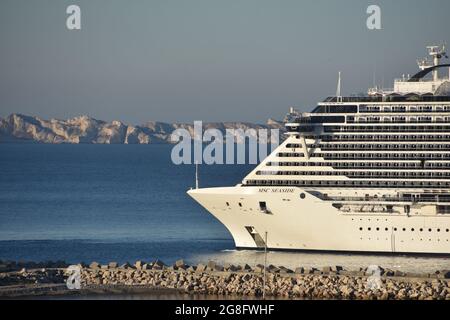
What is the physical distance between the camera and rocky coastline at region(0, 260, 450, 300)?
5344cm

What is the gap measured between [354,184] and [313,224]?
2.21 metres

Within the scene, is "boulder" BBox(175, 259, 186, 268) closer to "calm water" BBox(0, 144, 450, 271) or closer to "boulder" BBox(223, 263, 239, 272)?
"boulder" BBox(223, 263, 239, 272)

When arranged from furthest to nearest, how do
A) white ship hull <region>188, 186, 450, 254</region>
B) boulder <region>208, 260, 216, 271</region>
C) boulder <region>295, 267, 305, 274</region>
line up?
1. white ship hull <region>188, 186, 450, 254</region>
2. boulder <region>295, 267, 305, 274</region>
3. boulder <region>208, 260, 216, 271</region>

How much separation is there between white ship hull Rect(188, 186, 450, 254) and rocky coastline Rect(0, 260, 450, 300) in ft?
14.0

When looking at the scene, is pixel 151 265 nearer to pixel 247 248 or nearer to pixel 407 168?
pixel 247 248

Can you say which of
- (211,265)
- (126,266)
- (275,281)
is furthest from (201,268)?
(275,281)

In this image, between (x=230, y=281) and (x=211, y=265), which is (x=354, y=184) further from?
(x=230, y=281)

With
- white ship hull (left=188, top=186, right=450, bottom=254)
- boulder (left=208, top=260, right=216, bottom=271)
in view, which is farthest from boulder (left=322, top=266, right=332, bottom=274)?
white ship hull (left=188, top=186, right=450, bottom=254)

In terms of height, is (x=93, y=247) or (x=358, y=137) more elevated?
(x=358, y=137)

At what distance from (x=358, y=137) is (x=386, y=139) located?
105cm

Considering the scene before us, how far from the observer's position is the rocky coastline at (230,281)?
53438 mm

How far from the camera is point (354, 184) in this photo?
210 feet
